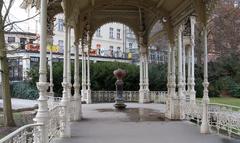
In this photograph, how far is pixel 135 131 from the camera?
13.2 m

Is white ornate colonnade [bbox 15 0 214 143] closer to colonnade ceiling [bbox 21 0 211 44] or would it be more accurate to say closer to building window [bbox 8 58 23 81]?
colonnade ceiling [bbox 21 0 211 44]

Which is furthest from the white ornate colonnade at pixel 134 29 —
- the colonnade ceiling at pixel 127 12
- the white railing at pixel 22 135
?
the white railing at pixel 22 135

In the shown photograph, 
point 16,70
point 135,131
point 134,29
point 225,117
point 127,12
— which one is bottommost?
point 135,131

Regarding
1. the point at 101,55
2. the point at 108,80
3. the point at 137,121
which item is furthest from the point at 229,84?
the point at 137,121

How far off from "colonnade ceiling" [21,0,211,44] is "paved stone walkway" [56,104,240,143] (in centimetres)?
368

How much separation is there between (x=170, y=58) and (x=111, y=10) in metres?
7.74

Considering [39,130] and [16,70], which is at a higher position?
[16,70]

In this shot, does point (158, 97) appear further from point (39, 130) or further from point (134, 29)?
point (39, 130)

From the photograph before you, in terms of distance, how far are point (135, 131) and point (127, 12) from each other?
44.4 feet

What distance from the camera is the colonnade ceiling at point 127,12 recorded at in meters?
14.3

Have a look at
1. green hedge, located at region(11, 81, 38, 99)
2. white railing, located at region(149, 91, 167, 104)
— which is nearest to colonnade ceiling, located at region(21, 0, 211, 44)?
white railing, located at region(149, 91, 167, 104)

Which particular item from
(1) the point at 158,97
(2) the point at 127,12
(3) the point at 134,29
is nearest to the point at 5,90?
(2) the point at 127,12

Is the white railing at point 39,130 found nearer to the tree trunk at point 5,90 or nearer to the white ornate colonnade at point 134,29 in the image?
the white ornate colonnade at point 134,29

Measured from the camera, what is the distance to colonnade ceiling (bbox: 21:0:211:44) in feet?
46.8
